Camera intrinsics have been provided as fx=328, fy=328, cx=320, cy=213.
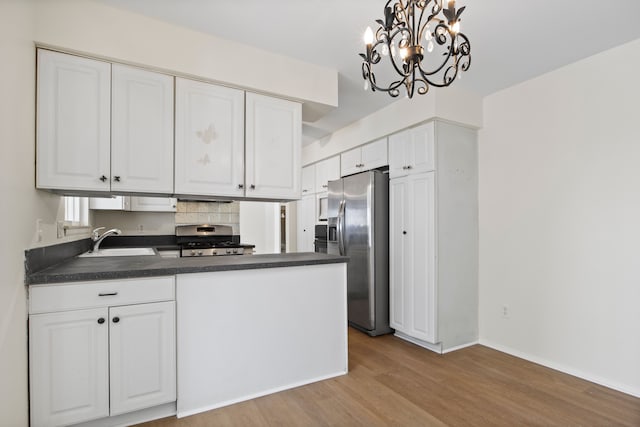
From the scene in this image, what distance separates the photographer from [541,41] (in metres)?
2.32

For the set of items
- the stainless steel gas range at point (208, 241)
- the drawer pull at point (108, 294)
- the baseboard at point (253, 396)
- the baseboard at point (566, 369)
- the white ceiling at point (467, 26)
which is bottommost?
the baseboard at point (566, 369)

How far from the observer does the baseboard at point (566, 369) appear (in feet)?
7.54

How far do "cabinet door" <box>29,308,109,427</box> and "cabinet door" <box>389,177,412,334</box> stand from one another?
8.37 ft

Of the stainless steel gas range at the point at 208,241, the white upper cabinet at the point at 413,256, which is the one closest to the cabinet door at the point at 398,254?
the white upper cabinet at the point at 413,256

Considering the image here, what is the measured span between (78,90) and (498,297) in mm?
3692

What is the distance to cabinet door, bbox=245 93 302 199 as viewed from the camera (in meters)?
2.47

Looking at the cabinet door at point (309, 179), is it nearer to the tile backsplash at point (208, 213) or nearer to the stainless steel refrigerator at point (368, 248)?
the tile backsplash at point (208, 213)

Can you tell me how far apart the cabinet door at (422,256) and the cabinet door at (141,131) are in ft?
7.19

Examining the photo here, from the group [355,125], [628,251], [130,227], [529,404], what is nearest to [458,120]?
[355,125]

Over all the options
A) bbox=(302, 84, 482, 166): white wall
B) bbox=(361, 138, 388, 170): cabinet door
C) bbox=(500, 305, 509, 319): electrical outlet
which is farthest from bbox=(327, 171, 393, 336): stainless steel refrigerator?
bbox=(500, 305, 509, 319): electrical outlet

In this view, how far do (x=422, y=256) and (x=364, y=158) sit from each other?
1384mm

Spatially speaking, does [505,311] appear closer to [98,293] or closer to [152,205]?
[98,293]

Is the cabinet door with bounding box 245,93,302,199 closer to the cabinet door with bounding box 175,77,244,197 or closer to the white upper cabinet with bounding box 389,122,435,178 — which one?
the cabinet door with bounding box 175,77,244,197

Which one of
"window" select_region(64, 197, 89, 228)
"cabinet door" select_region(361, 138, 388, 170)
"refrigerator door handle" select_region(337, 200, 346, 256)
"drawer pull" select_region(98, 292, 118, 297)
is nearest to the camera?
"drawer pull" select_region(98, 292, 118, 297)
